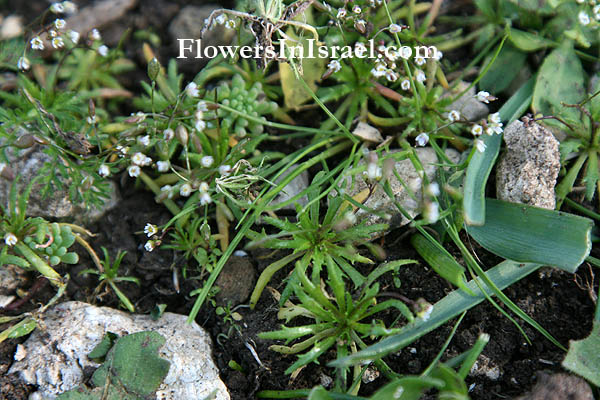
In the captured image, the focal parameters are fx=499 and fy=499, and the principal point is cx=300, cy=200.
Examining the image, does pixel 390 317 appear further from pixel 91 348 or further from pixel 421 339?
pixel 91 348

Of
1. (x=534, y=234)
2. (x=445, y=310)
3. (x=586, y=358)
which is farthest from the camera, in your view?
(x=534, y=234)

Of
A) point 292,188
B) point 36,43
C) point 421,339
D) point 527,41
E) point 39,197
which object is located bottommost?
point 421,339

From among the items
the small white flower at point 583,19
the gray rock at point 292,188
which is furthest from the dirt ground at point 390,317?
the small white flower at point 583,19

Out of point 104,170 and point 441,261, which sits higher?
Answer: point 104,170

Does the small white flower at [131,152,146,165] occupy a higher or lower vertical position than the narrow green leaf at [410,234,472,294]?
higher

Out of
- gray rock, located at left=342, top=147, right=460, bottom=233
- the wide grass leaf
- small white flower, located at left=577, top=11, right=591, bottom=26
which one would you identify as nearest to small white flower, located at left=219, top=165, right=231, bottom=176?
gray rock, located at left=342, top=147, right=460, bottom=233

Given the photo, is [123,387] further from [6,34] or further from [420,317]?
[6,34]

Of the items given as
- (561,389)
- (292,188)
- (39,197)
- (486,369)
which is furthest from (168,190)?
(561,389)

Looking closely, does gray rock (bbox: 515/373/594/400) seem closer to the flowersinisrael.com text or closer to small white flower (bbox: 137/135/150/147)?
the flowersinisrael.com text
